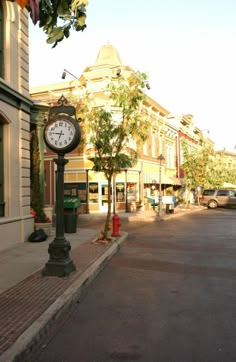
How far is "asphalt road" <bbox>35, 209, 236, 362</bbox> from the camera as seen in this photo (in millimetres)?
3873

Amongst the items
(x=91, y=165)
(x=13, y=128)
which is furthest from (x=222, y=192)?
(x=13, y=128)

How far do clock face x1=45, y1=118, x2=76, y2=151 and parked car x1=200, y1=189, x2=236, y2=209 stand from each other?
95.9ft

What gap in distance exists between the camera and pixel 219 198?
3453 centimetres

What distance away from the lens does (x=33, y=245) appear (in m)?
10.9

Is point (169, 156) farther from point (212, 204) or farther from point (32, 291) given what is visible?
point (32, 291)

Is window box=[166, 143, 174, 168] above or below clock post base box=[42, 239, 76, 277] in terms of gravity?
above

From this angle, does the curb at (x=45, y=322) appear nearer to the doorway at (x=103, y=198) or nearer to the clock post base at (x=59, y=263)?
the clock post base at (x=59, y=263)

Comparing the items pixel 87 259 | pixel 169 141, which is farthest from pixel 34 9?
pixel 169 141

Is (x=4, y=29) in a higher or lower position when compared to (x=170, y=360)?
higher

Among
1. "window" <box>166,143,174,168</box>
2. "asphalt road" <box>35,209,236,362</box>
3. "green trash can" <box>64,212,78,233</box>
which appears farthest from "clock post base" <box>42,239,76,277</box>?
"window" <box>166,143,174,168</box>

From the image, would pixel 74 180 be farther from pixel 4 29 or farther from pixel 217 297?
pixel 217 297

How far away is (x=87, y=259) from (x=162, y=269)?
1864 mm

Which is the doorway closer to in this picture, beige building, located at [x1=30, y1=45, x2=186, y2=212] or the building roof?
beige building, located at [x1=30, y1=45, x2=186, y2=212]

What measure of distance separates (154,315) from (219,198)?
102 ft
